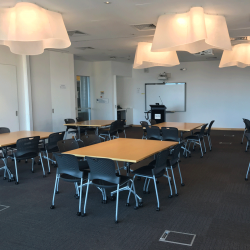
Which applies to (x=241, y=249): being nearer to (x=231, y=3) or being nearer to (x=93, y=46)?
(x=231, y=3)

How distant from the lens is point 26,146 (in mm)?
5219

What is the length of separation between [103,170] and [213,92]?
10.1 meters

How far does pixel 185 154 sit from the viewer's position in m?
7.14

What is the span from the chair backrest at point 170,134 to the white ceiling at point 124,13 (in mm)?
2444

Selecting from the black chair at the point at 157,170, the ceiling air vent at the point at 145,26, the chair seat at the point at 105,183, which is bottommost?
the chair seat at the point at 105,183

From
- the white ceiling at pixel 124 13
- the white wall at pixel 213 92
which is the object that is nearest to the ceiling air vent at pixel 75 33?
the white ceiling at pixel 124 13

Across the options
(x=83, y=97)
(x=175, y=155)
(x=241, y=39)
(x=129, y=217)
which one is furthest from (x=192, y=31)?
(x=83, y=97)

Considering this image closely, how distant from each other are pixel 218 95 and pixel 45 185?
962 cm

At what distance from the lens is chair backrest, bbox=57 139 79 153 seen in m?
4.56

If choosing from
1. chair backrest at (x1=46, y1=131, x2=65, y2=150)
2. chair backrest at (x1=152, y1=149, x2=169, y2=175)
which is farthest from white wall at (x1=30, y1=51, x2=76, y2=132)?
chair backrest at (x1=152, y1=149, x2=169, y2=175)

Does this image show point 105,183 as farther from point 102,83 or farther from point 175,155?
point 102,83

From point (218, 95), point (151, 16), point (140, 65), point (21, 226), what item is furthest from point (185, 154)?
point (218, 95)

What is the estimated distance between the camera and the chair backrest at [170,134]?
21.0 feet

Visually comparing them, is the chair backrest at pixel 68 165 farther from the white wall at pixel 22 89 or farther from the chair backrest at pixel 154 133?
the white wall at pixel 22 89
